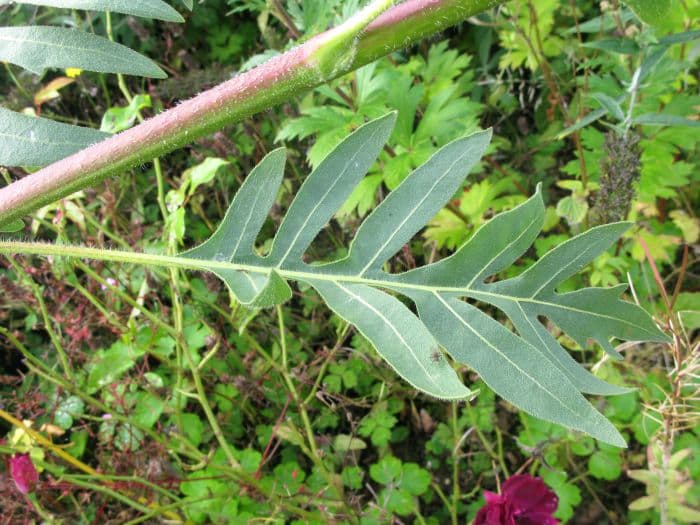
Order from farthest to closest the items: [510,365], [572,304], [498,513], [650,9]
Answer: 1. [498,513]
2. [572,304]
3. [510,365]
4. [650,9]

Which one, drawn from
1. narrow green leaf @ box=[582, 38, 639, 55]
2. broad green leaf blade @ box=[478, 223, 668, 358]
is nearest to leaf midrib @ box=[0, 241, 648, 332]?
broad green leaf blade @ box=[478, 223, 668, 358]

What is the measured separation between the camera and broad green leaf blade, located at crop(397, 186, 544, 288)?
0.73 m

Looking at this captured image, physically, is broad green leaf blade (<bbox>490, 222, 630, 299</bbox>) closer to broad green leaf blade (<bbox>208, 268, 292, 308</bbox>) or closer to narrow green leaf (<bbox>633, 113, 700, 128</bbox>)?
broad green leaf blade (<bbox>208, 268, 292, 308</bbox>)

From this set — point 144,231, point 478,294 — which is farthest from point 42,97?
point 478,294

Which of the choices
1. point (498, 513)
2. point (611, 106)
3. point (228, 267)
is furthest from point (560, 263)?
point (611, 106)

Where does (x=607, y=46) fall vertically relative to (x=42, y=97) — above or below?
below

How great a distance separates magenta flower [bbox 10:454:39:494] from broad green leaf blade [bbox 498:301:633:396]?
103 cm

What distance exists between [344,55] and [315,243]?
1.49 m

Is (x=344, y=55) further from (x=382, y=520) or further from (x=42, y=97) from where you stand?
(x=42, y=97)

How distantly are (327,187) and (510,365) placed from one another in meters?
0.29

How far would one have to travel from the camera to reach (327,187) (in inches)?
29.8

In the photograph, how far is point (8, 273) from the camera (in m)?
2.08

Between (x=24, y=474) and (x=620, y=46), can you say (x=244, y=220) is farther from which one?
(x=620, y=46)

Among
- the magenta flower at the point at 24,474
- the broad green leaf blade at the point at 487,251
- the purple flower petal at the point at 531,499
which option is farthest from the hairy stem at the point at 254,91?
the purple flower petal at the point at 531,499
